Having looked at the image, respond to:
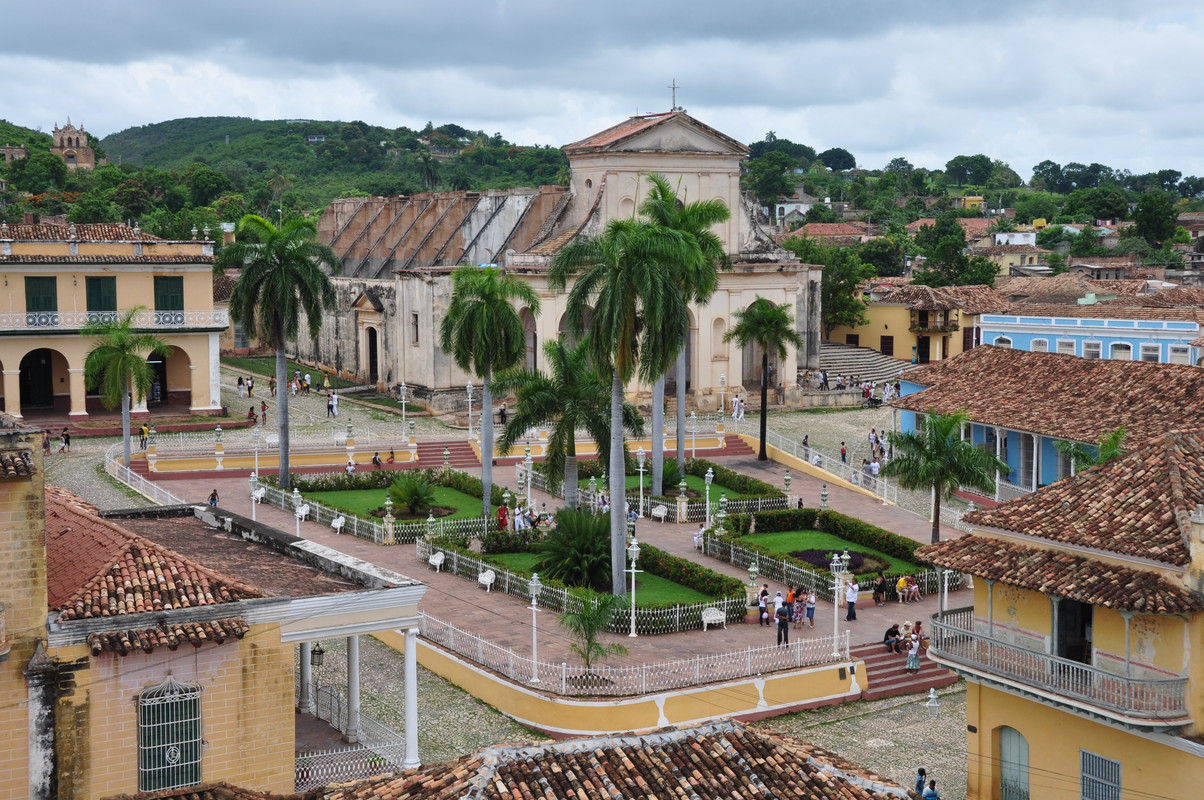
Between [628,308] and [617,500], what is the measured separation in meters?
3.80

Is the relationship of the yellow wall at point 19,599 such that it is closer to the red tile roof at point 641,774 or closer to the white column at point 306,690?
the red tile roof at point 641,774

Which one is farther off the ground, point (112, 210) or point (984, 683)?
point (112, 210)

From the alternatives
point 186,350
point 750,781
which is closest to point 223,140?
point 186,350

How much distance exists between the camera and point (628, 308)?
26.6 metres

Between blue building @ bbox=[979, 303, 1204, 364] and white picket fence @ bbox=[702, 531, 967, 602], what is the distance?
59.4ft

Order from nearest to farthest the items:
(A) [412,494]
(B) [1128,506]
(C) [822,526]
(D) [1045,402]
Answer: (B) [1128,506] → (C) [822,526] → (A) [412,494] → (D) [1045,402]

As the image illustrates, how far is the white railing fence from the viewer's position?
35.4 m

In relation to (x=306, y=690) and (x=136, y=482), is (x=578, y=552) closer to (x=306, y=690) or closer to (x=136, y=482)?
(x=306, y=690)

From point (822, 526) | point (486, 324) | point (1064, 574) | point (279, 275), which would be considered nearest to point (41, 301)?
point (279, 275)

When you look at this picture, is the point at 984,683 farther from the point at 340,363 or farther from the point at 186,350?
the point at 340,363

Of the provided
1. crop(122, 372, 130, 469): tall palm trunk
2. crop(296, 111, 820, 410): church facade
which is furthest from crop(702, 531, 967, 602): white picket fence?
crop(296, 111, 820, 410): church facade

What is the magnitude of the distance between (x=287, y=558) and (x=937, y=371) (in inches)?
1086

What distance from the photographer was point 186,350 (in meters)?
47.7

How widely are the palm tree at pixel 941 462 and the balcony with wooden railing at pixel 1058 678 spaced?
10.7m
